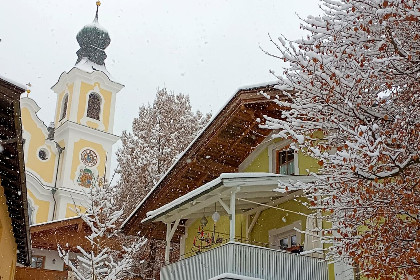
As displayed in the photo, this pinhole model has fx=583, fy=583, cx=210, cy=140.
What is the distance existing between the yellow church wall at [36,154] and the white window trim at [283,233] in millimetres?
26944

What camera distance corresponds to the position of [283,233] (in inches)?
591

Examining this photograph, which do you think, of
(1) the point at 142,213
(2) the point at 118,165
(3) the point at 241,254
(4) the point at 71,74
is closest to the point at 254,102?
(3) the point at 241,254

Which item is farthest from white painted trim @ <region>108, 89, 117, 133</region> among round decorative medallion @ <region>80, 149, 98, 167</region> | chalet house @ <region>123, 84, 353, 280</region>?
chalet house @ <region>123, 84, 353, 280</region>

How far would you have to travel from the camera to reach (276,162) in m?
16.0

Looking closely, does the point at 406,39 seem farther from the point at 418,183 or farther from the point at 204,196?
the point at 204,196

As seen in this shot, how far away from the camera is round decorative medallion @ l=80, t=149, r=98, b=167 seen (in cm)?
4106

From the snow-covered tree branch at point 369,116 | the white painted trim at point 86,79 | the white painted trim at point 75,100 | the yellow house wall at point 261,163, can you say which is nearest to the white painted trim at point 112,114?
the white painted trim at point 86,79

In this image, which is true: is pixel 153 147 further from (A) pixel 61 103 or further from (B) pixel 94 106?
(A) pixel 61 103

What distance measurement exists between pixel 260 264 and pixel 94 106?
3311 centimetres

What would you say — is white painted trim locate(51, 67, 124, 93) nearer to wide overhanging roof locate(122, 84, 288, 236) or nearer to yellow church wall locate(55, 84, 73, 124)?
yellow church wall locate(55, 84, 73, 124)

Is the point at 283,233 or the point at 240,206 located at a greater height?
the point at 240,206

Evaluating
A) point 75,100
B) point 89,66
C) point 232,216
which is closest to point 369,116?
point 232,216

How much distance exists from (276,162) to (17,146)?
8.47 m

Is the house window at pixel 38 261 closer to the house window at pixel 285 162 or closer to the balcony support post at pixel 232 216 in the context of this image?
the house window at pixel 285 162
